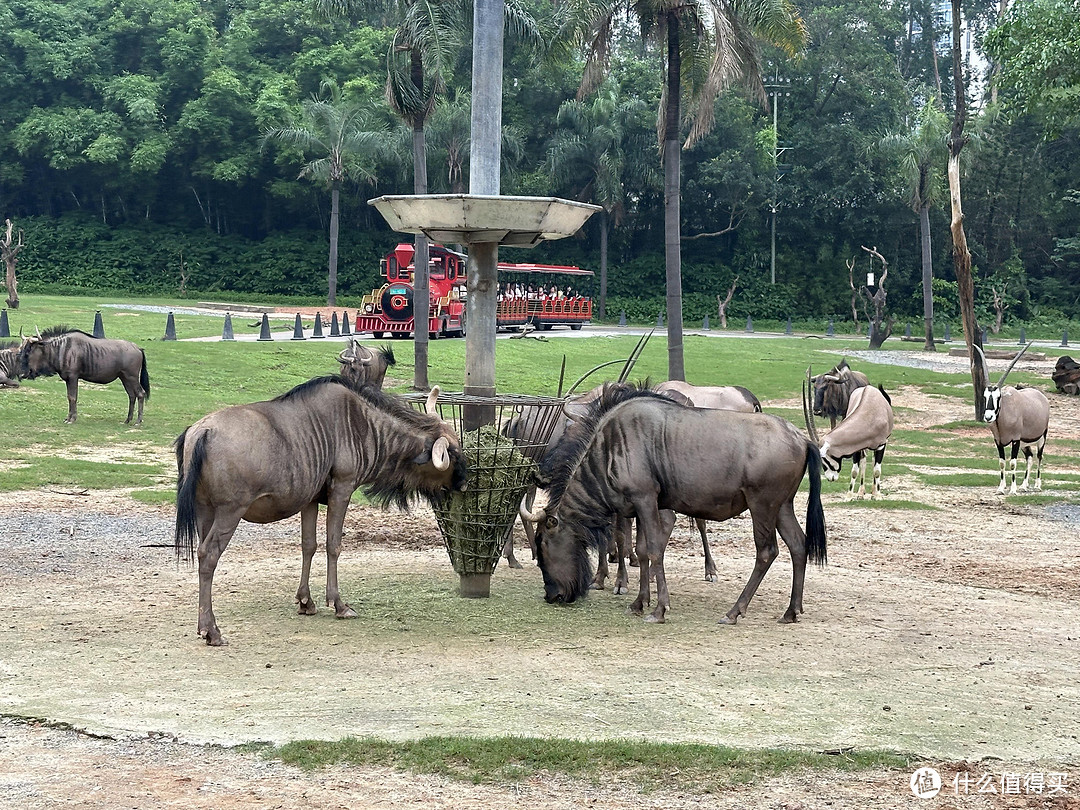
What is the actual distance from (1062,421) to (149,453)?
20159 millimetres

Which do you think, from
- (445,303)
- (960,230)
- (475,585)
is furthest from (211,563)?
(445,303)

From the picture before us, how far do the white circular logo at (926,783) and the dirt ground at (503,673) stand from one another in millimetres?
74

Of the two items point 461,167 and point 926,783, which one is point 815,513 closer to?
point 926,783

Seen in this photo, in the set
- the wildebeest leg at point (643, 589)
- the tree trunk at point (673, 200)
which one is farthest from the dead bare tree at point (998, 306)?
the wildebeest leg at point (643, 589)

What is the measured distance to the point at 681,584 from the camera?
11.5 m

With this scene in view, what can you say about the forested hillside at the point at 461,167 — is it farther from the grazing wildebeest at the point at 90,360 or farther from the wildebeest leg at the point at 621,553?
the wildebeest leg at the point at 621,553

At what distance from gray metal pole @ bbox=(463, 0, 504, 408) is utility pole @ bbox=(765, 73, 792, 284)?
54.1m

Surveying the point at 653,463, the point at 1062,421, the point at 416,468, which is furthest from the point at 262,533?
the point at 1062,421

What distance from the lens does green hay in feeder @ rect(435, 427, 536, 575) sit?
33.3 ft

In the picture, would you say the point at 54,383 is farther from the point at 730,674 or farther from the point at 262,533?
the point at 730,674

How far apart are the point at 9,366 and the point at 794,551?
16852mm

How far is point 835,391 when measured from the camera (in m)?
21.8

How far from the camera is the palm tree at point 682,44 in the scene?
24.7 m

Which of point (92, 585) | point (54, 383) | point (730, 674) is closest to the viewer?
point (730, 674)
